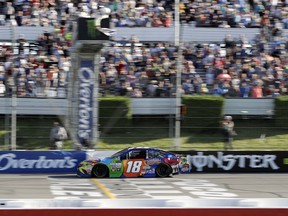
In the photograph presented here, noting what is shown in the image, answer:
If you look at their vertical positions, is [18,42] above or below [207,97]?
above

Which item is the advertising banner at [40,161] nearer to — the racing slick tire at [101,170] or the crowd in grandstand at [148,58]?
the racing slick tire at [101,170]

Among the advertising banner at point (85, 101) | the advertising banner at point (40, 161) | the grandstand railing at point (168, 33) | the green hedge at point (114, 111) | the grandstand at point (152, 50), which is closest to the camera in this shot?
the advertising banner at point (40, 161)

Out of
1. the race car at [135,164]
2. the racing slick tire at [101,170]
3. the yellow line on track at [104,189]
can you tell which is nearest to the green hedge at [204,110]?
the race car at [135,164]

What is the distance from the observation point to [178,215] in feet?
17.8

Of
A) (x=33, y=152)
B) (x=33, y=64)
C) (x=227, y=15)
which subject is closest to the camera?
(x=33, y=152)

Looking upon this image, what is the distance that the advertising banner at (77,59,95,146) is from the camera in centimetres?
2002

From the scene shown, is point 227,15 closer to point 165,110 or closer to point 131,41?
point 131,41

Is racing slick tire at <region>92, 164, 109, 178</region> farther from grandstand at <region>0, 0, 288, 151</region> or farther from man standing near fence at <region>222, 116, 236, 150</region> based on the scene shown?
man standing near fence at <region>222, 116, 236, 150</region>

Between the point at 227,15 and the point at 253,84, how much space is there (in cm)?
388

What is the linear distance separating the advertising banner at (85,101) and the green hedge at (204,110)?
3378mm

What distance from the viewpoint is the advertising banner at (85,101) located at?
20.0 metres

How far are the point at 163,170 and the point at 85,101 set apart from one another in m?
3.67

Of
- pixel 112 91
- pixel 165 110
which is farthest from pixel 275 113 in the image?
pixel 112 91

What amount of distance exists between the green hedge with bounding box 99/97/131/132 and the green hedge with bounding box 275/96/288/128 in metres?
5.00
